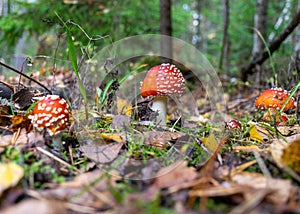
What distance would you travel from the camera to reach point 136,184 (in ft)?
3.64

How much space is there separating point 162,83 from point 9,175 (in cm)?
145

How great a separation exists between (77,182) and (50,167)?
7.0 inches

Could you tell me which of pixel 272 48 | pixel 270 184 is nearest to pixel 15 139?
pixel 270 184

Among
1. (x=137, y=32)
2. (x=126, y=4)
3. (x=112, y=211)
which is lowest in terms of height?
(x=112, y=211)

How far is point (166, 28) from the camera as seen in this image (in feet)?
13.0

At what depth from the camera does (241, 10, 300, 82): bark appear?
3396 millimetres

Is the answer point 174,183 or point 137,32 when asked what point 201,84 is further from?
point 174,183

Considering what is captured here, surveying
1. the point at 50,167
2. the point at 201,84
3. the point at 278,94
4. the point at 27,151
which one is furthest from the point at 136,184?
the point at 201,84

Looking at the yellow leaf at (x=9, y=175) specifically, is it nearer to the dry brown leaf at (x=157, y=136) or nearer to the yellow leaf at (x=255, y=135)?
the dry brown leaf at (x=157, y=136)

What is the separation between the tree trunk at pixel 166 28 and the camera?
12.7ft

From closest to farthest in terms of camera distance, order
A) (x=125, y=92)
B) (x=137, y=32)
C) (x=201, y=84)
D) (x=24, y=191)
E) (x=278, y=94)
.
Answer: (x=24, y=191) → (x=278, y=94) → (x=125, y=92) → (x=201, y=84) → (x=137, y=32)

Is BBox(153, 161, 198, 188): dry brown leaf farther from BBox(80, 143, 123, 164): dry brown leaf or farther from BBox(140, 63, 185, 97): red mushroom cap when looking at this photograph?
BBox(140, 63, 185, 97): red mushroom cap

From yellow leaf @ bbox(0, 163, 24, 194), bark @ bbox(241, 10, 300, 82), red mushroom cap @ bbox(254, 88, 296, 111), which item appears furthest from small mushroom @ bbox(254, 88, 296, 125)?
yellow leaf @ bbox(0, 163, 24, 194)

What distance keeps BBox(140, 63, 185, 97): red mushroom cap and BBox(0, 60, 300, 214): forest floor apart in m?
0.48
